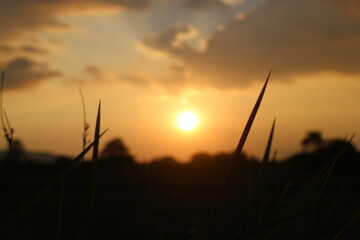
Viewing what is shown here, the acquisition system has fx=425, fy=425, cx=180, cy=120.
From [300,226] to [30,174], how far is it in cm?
1553

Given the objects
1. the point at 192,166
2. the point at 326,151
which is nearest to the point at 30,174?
the point at 192,166

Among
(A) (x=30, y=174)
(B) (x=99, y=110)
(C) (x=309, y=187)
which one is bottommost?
(A) (x=30, y=174)

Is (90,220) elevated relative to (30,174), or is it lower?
elevated

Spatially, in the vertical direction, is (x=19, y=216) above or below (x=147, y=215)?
above

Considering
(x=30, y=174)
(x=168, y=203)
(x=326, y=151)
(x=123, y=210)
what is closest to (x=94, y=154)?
(x=326, y=151)

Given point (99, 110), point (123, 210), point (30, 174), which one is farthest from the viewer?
point (30, 174)

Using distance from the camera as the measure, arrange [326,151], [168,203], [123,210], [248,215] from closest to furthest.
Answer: [248,215], [326,151], [123,210], [168,203]

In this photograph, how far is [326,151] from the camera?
6.45 ft

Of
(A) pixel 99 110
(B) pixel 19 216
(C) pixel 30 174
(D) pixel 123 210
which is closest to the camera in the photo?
(B) pixel 19 216

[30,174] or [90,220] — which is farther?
[30,174]

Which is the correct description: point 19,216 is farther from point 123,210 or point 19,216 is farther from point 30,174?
point 30,174

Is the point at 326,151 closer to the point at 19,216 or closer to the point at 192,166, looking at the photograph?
the point at 19,216

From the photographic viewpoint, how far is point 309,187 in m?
1.19

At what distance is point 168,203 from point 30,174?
24.9 ft
